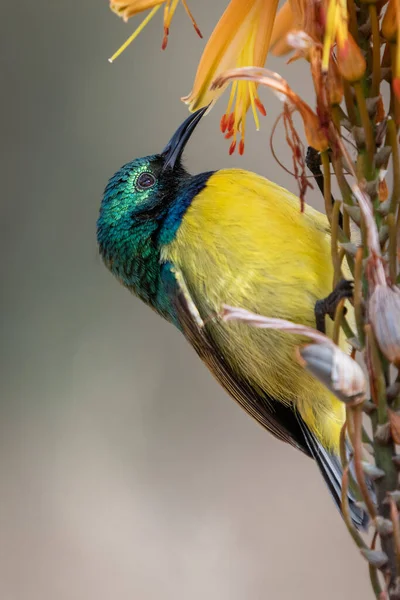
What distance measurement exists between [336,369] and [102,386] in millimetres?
1604

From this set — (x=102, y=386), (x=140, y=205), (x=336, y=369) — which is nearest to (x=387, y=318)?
(x=336, y=369)

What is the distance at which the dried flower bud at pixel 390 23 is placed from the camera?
569mm

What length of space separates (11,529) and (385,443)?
1.69 m

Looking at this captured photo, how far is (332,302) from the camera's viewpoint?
2.37ft

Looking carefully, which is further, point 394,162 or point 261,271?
point 261,271

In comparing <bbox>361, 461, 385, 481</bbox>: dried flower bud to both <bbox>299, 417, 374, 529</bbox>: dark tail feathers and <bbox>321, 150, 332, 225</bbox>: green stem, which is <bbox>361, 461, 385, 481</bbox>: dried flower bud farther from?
<bbox>299, 417, 374, 529</bbox>: dark tail feathers

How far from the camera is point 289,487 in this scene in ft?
6.36

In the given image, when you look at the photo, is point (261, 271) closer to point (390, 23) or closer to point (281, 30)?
point (281, 30)

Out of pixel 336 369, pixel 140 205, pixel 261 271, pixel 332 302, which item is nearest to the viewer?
pixel 336 369

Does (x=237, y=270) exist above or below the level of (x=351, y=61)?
below

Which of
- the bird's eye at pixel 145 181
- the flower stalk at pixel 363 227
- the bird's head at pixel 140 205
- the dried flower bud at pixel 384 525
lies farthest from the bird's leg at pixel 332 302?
the bird's eye at pixel 145 181

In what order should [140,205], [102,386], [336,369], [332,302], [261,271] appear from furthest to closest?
[102,386]
[140,205]
[261,271]
[332,302]
[336,369]

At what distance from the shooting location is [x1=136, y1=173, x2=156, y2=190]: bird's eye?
4.00 feet

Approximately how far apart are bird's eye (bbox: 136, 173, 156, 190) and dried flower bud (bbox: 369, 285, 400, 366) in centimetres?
74
